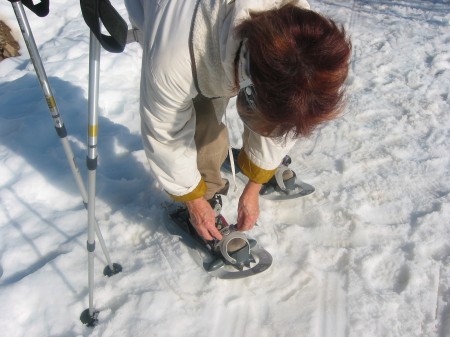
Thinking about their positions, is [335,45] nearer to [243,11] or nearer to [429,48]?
[243,11]

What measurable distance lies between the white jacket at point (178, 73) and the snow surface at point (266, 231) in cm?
56

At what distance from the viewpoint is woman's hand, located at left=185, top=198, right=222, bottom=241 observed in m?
1.82

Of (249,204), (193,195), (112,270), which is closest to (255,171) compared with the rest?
(249,204)

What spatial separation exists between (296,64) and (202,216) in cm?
100

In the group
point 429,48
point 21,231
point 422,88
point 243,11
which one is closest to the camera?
point 243,11

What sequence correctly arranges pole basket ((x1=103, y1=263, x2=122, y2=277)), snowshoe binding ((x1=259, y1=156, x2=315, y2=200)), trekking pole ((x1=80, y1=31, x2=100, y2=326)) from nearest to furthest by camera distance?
trekking pole ((x1=80, y1=31, x2=100, y2=326)) → pole basket ((x1=103, y1=263, x2=122, y2=277)) → snowshoe binding ((x1=259, y1=156, x2=315, y2=200))

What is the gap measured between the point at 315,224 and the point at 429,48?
2.44 meters

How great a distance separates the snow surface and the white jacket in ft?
1.82

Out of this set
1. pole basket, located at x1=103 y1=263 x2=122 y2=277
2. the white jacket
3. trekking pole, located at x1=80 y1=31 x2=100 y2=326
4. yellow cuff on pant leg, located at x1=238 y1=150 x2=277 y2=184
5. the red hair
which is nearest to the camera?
the red hair

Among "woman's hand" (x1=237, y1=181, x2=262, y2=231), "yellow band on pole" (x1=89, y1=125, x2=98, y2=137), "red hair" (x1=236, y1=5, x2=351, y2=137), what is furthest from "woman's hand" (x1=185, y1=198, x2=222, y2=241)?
"red hair" (x1=236, y1=5, x2=351, y2=137)

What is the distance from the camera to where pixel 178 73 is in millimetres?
1339

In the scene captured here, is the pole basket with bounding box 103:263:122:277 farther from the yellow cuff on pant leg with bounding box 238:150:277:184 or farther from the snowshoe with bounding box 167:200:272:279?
the yellow cuff on pant leg with bounding box 238:150:277:184

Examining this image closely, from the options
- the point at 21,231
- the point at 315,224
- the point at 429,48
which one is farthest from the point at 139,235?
the point at 429,48

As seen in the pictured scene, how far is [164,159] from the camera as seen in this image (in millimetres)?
1598
